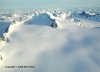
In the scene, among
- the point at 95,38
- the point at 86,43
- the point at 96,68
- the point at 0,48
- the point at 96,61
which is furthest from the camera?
the point at 95,38

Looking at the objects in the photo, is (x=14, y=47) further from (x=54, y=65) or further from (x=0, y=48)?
(x=54, y=65)

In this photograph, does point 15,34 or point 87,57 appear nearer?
point 87,57

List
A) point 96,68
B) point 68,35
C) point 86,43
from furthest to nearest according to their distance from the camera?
point 68,35 < point 86,43 < point 96,68

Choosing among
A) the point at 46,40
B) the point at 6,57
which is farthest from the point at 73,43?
the point at 6,57

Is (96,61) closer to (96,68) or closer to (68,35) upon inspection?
(96,68)

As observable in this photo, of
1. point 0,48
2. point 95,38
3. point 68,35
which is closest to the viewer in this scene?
point 0,48

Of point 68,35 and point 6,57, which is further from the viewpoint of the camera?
point 68,35

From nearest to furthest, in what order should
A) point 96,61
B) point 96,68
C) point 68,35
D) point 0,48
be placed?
point 96,68 → point 96,61 → point 0,48 → point 68,35

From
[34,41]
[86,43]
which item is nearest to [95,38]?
[86,43]
